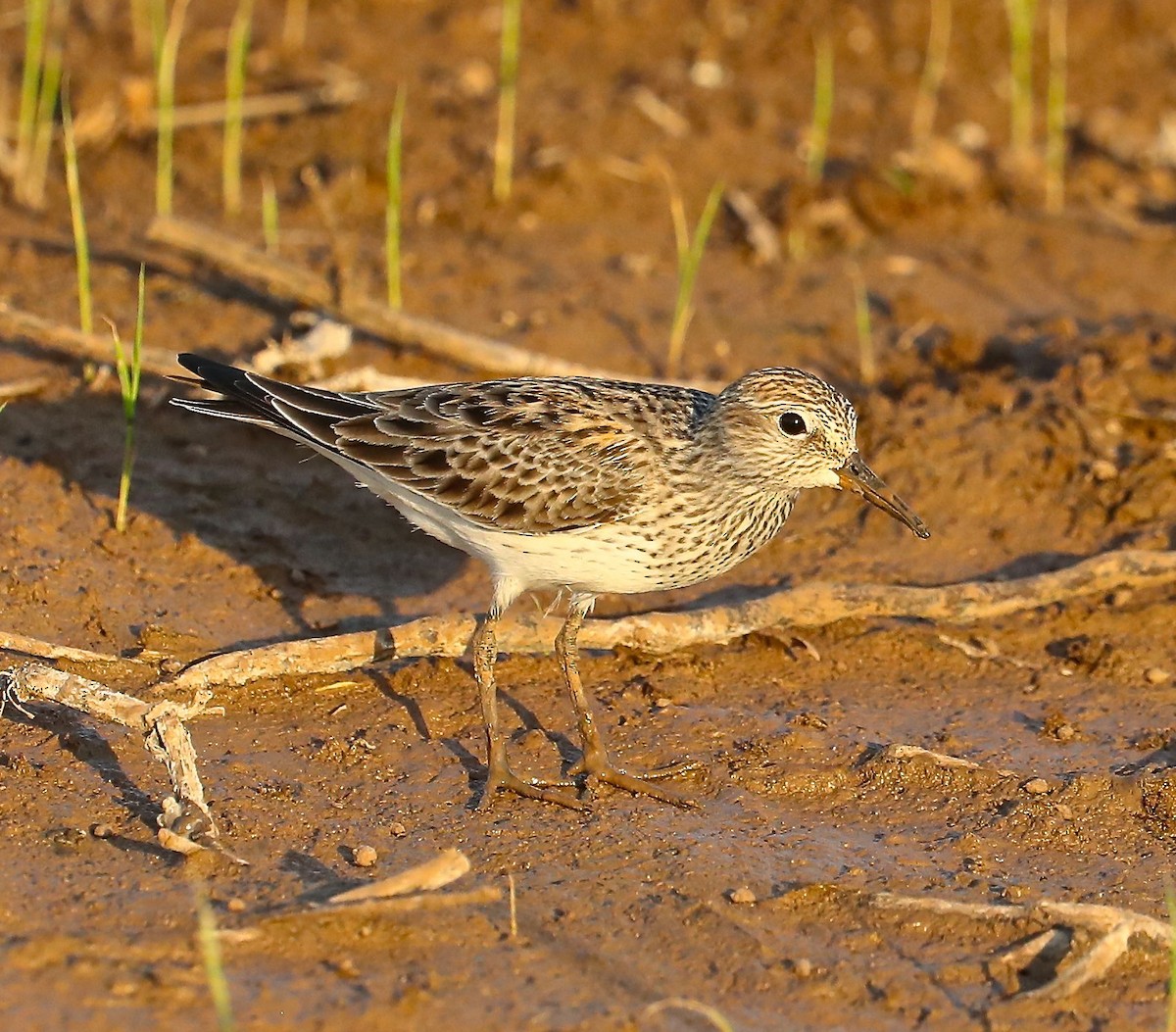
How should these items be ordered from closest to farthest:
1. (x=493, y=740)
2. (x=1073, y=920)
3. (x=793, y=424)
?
1. (x=1073, y=920)
2. (x=493, y=740)
3. (x=793, y=424)

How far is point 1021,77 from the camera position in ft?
40.6

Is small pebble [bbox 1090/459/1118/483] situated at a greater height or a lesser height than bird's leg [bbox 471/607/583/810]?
greater

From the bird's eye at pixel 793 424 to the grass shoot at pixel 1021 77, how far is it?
6017 millimetres

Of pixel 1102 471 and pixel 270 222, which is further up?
pixel 270 222

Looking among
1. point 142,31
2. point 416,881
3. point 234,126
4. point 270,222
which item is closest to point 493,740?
point 416,881

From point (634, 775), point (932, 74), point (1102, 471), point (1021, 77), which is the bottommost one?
point (634, 775)

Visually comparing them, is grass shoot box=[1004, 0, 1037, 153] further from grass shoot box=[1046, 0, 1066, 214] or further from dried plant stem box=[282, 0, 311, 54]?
dried plant stem box=[282, 0, 311, 54]

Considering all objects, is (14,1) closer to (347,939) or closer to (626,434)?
(626,434)

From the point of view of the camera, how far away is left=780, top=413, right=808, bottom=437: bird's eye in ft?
23.6

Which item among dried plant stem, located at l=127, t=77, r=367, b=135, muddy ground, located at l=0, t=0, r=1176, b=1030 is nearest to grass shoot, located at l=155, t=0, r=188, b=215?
muddy ground, located at l=0, t=0, r=1176, b=1030

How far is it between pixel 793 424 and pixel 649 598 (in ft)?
5.31

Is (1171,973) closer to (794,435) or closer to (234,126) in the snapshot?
(794,435)

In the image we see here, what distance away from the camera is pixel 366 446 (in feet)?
24.5

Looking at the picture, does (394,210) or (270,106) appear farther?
(270,106)
